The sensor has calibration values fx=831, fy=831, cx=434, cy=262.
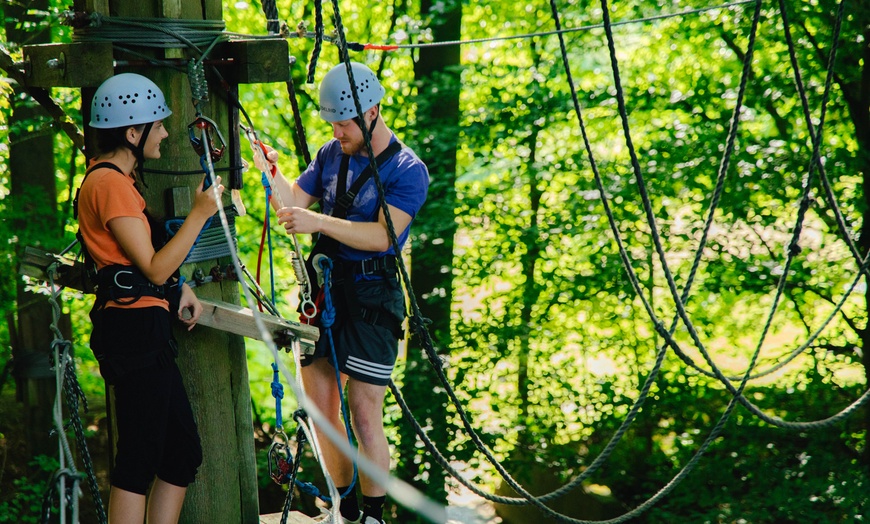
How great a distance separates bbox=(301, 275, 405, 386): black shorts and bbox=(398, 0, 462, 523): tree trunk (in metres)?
3.58

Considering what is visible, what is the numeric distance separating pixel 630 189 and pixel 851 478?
2534 millimetres

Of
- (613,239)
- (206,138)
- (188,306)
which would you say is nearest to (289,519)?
(188,306)

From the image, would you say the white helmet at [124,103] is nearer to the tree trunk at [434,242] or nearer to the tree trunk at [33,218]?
the tree trunk at [33,218]

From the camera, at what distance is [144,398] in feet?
7.31

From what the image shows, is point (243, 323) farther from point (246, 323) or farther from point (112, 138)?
point (112, 138)

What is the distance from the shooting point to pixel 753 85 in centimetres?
595

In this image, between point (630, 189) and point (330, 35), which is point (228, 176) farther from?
point (630, 189)

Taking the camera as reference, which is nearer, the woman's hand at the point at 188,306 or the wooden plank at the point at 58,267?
the woman's hand at the point at 188,306

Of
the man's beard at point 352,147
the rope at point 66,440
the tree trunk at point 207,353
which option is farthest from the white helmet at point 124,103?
the man's beard at point 352,147

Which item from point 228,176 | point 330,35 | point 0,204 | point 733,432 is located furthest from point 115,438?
point 733,432

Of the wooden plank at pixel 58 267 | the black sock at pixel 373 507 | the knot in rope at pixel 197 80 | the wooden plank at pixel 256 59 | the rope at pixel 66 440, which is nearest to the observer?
the rope at pixel 66 440

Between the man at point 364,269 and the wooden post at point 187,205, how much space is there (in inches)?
13.4

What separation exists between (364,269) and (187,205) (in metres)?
0.65

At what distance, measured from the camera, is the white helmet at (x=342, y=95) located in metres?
2.67
